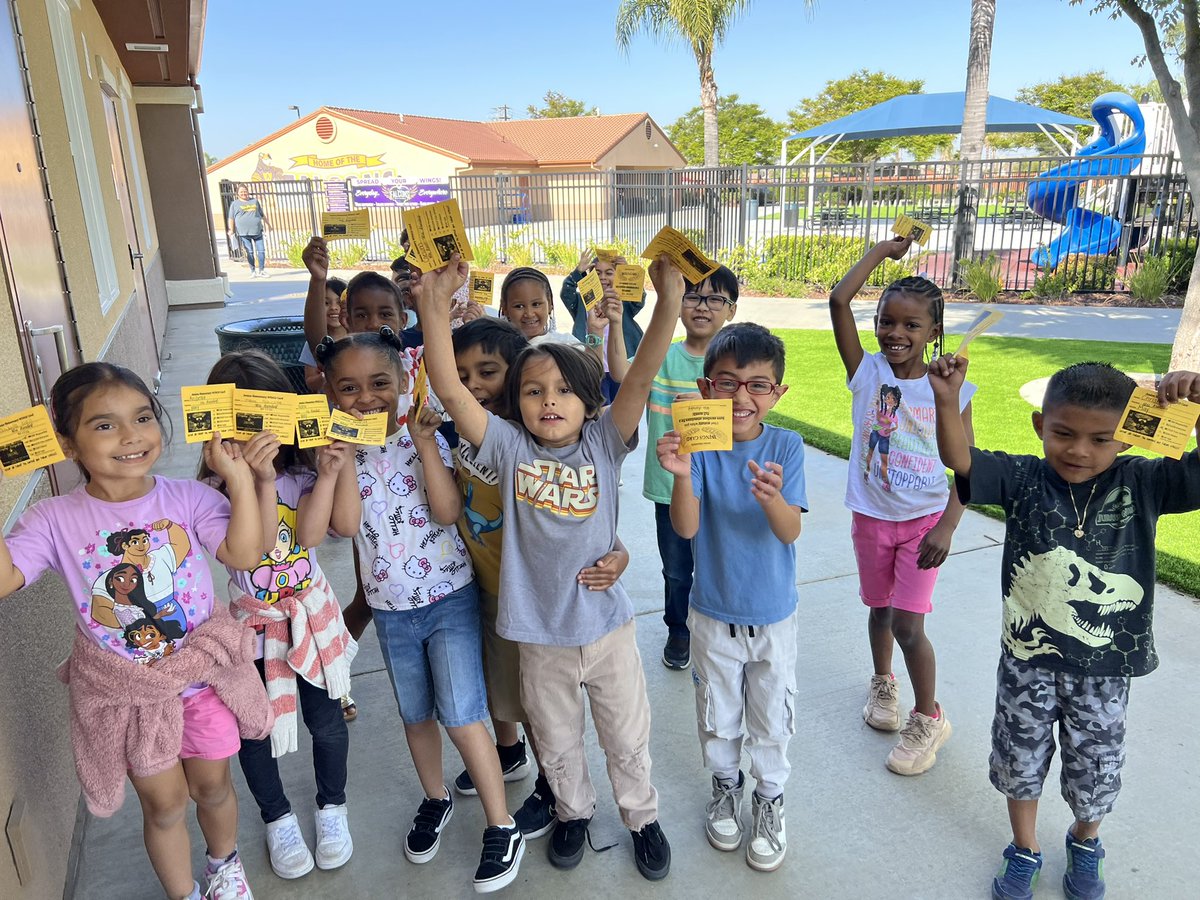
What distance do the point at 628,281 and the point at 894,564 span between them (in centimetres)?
140

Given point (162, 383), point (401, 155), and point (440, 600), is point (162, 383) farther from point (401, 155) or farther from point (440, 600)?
point (401, 155)

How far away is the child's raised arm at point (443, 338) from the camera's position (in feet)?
6.26

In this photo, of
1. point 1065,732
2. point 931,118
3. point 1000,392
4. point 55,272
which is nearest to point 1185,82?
point 1000,392

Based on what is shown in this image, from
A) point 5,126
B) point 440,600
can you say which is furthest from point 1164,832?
point 5,126

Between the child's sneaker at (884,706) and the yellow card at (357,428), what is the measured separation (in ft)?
6.17

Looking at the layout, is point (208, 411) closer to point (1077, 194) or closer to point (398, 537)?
point (398, 537)

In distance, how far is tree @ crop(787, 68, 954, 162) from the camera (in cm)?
3784

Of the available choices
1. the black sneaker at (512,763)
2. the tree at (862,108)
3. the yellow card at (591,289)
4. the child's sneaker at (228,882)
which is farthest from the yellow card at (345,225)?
the tree at (862,108)

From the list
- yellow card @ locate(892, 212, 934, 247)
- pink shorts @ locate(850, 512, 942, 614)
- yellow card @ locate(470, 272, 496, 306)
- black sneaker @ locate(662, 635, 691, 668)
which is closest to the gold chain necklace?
pink shorts @ locate(850, 512, 942, 614)

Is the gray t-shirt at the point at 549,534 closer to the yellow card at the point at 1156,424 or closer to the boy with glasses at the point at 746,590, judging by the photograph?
the boy with glasses at the point at 746,590

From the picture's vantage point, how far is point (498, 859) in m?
2.14

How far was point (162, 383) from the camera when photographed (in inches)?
298

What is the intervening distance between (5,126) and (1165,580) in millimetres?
4911

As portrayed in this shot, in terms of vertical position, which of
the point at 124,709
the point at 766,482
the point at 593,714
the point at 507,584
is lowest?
the point at 593,714
